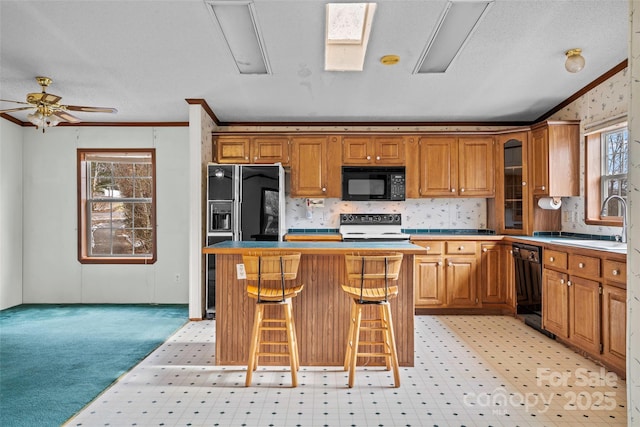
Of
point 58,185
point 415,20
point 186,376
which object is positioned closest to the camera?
point 415,20

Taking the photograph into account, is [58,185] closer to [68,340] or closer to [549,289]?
[68,340]

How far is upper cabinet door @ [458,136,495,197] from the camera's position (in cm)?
462

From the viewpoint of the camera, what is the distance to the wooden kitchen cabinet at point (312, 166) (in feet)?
15.1

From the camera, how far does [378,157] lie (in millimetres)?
4641

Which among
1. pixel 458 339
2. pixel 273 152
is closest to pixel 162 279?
pixel 273 152

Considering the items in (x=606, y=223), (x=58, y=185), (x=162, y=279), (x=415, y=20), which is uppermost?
(x=415, y=20)

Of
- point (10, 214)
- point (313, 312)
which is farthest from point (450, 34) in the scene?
point (10, 214)

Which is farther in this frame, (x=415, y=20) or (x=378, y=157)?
(x=378, y=157)

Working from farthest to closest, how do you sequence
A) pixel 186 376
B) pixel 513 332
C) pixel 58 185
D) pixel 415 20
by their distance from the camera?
pixel 58 185
pixel 513 332
pixel 186 376
pixel 415 20

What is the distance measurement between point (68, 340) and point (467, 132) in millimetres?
4807

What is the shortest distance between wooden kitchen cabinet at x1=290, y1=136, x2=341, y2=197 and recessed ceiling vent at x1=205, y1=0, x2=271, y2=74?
4.56 feet

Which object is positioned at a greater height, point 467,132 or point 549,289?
point 467,132

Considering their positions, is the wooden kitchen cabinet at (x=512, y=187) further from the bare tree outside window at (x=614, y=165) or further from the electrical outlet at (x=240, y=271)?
the electrical outlet at (x=240, y=271)

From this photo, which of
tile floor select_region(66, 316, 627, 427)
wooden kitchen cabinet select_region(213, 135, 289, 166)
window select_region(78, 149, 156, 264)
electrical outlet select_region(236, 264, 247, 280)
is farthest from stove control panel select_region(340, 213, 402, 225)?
window select_region(78, 149, 156, 264)
